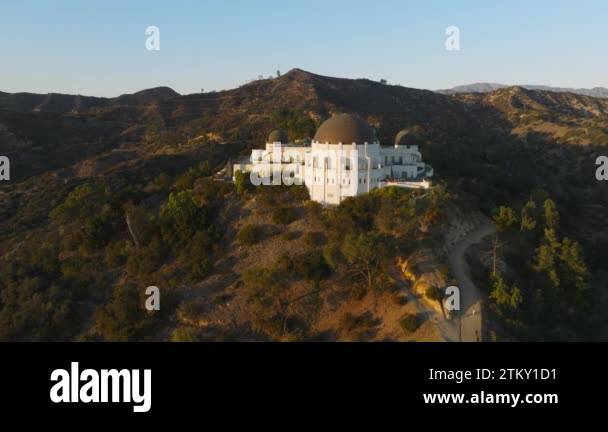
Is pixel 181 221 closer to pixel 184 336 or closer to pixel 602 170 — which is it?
pixel 184 336

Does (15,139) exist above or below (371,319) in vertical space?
above

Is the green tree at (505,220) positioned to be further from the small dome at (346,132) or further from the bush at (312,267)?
the bush at (312,267)

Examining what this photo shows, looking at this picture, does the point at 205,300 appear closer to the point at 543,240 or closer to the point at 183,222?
the point at 183,222

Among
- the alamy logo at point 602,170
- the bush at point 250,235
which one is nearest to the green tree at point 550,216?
the alamy logo at point 602,170

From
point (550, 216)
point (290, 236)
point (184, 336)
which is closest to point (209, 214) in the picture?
point (290, 236)

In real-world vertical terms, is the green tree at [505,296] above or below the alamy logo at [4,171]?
below

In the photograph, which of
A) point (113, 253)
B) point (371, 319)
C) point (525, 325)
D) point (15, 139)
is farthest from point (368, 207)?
point (15, 139)
